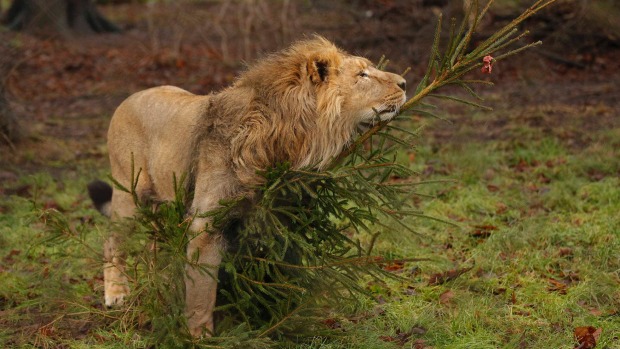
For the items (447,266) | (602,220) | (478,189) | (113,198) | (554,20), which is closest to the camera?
(113,198)

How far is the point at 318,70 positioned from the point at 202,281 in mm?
1335

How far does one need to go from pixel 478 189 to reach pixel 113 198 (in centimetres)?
394

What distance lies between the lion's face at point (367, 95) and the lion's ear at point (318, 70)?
0.08m

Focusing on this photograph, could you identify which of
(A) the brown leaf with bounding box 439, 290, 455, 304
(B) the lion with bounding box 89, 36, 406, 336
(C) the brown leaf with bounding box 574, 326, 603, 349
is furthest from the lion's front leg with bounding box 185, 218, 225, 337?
(C) the brown leaf with bounding box 574, 326, 603, 349

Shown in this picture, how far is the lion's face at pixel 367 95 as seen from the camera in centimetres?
454

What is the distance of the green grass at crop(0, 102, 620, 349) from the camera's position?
523 centimetres

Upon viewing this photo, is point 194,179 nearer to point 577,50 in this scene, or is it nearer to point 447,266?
point 447,266

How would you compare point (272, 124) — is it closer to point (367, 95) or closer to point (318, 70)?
point (318, 70)

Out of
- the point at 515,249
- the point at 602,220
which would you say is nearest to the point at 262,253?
the point at 515,249

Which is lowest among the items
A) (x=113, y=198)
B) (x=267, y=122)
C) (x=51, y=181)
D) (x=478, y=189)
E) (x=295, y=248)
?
(x=51, y=181)

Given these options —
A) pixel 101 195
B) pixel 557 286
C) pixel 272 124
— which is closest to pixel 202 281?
pixel 272 124

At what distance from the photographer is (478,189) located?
8492mm

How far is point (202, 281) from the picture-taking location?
15.5ft

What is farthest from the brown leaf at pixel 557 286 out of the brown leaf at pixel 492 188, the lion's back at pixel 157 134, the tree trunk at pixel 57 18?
the tree trunk at pixel 57 18
